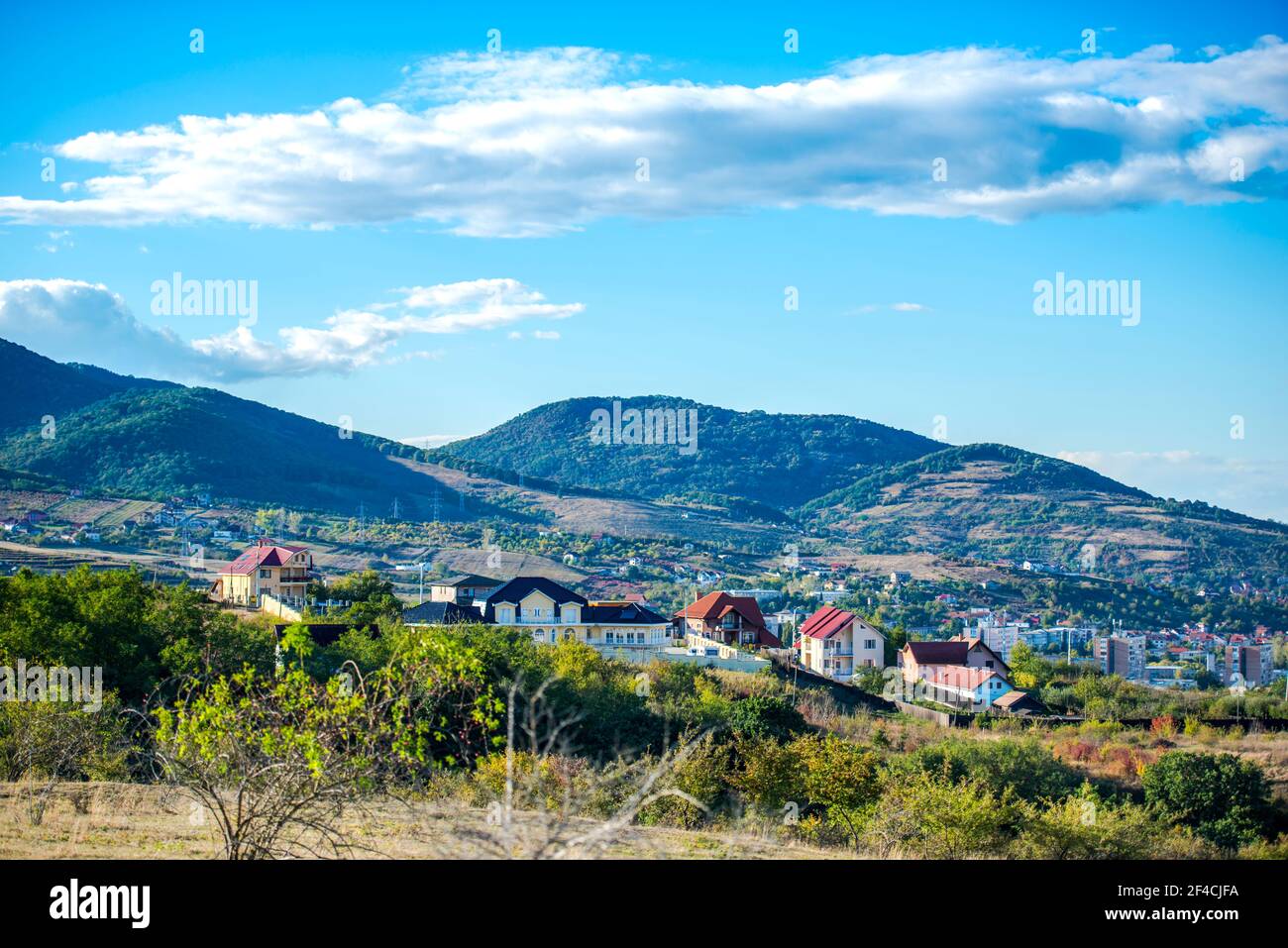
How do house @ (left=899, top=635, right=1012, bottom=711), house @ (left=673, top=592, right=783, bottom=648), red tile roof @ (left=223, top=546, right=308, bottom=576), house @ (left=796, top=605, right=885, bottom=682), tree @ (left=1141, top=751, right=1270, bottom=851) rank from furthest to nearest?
house @ (left=796, top=605, right=885, bottom=682) → house @ (left=673, top=592, right=783, bottom=648) → red tile roof @ (left=223, top=546, right=308, bottom=576) → house @ (left=899, top=635, right=1012, bottom=711) → tree @ (left=1141, top=751, right=1270, bottom=851)

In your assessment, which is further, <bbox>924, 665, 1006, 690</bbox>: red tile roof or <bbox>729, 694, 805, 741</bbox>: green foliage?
<bbox>924, 665, 1006, 690</bbox>: red tile roof

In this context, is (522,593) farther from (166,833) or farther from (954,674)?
(166,833)

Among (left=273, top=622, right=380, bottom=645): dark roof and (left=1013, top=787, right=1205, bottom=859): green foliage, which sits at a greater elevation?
(left=273, top=622, right=380, bottom=645): dark roof

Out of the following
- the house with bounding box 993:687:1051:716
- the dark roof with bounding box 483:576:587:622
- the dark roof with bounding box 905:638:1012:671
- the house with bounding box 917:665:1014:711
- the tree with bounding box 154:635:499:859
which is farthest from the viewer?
the dark roof with bounding box 905:638:1012:671

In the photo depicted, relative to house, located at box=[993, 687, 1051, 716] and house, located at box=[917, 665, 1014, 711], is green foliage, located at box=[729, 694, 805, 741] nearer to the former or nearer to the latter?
house, located at box=[993, 687, 1051, 716]

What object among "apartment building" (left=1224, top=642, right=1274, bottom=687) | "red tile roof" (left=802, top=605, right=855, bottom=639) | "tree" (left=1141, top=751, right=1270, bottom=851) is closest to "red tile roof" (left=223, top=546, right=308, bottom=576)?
"red tile roof" (left=802, top=605, right=855, bottom=639)

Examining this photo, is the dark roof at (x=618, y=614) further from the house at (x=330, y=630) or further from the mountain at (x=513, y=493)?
the mountain at (x=513, y=493)

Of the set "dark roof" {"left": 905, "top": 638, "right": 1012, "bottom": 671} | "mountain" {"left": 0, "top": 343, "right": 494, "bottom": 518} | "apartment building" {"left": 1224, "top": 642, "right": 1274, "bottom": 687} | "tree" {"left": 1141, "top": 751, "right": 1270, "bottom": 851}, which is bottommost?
"apartment building" {"left": 1224, "top": 642, "right": 1274, "bottom": 687}

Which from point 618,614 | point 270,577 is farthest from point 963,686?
point 270,577
